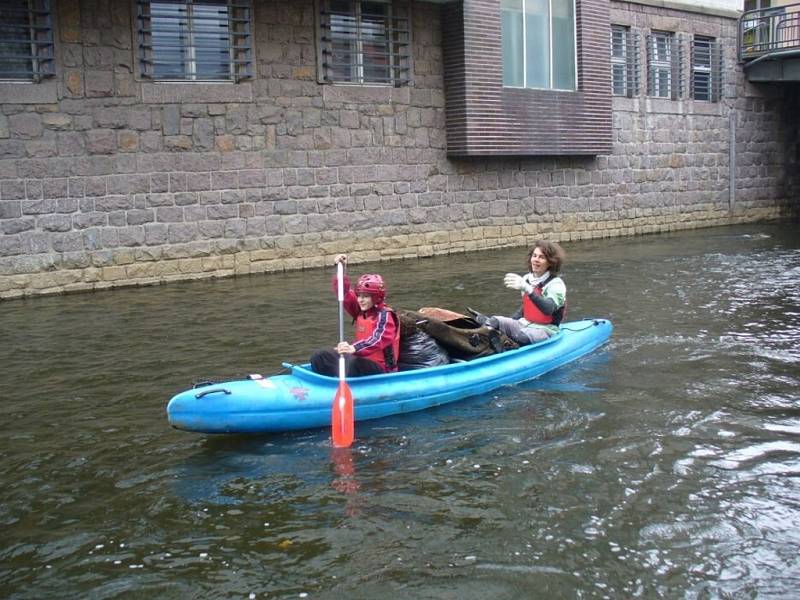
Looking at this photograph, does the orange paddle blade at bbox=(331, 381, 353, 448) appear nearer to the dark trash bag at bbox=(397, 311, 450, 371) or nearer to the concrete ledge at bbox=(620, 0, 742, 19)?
the dark trash bag at bbox=(397, 311, 450, 371)

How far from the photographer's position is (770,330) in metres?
8.79

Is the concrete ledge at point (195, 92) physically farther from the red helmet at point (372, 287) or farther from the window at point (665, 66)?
the window at point (665, 66)

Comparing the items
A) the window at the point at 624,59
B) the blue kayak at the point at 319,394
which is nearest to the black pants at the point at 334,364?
the blue kayak at the point at 319,394

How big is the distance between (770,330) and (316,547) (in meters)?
5.95

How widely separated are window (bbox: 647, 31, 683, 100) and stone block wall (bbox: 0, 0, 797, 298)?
56.4 inches

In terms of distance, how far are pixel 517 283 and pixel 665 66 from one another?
1433cm

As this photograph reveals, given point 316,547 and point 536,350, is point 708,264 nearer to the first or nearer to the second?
point 536,350

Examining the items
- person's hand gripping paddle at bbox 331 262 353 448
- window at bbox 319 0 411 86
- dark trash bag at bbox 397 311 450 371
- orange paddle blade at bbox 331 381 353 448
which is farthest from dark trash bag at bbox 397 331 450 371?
window at bbox 319 0 411 86

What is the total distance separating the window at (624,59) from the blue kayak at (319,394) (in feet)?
41.7

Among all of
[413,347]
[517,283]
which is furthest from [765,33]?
[413,347]

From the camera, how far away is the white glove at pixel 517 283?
7.09m

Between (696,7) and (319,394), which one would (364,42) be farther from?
(319,394)

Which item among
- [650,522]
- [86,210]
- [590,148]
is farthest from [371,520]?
[590,148]

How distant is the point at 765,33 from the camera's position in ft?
70.4
